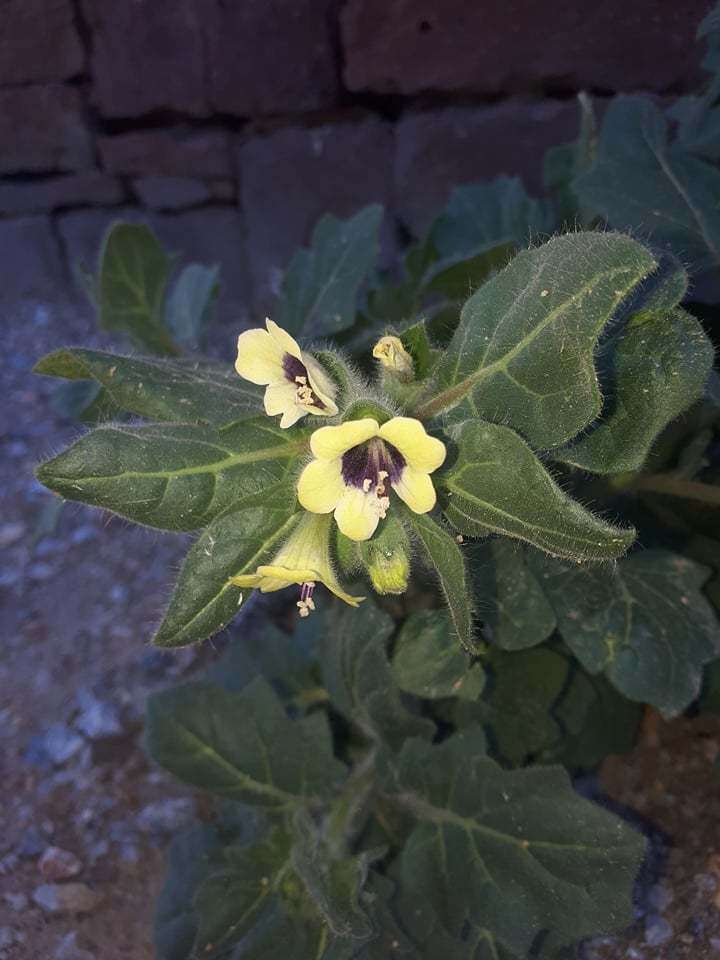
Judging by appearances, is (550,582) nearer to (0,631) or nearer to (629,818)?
(629,818)

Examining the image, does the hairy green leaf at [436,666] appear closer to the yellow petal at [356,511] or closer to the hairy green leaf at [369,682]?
the hairy green leaf at [369,682]

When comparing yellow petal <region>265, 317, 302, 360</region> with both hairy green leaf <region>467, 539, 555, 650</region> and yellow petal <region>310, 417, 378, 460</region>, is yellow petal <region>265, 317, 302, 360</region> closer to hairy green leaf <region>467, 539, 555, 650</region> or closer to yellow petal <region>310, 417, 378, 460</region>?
yellow petal <region>310, 417, 378, 460</region>

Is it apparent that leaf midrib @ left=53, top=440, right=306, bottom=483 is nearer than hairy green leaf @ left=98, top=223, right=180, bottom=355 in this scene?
Yes

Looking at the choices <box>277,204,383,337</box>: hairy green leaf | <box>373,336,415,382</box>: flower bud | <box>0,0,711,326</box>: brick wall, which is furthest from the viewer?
<box>0,0,711,326</box>: brick wall

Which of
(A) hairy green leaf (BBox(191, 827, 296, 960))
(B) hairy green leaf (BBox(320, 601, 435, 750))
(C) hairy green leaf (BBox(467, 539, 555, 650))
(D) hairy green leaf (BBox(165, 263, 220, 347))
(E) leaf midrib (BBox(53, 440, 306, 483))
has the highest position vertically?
(E) leaf midrib (BBox(53, 440, 306, 483))

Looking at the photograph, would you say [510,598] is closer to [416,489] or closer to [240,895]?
[416,489]

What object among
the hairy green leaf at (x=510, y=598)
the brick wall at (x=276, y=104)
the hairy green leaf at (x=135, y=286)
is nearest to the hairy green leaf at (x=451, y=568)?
the hairy green leaf at (x=510, y=598)

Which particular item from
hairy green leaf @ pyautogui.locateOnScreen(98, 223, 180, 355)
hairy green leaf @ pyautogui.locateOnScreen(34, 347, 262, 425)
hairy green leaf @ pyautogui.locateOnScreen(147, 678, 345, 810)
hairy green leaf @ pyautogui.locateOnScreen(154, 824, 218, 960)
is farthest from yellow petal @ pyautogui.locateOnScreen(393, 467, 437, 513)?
hairy green leaf @ pyautogui.locateOnScreen(98, 223, 180, 355)
